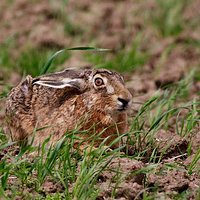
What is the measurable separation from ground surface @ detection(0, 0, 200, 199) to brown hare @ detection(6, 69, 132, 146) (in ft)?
0.62

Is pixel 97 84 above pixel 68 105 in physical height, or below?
above

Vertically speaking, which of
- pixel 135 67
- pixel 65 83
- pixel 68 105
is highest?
pixel 65 83

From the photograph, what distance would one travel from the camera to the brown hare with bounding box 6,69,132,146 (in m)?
7.82

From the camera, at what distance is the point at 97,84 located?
7945 mm

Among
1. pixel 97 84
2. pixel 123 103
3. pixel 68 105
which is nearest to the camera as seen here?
pixel 123 103

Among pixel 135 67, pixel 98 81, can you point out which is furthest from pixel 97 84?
pixel 135 67

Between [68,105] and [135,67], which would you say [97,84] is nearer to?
[68,105]

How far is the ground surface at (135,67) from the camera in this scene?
23.2 feet

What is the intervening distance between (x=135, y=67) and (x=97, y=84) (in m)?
3.12

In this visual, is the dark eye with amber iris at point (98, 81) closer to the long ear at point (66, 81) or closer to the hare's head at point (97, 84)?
the hare's head at point (97, 84)

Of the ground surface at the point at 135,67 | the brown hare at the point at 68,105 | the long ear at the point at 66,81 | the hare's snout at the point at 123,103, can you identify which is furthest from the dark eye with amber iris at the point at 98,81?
the ground surface at the point at 135,67

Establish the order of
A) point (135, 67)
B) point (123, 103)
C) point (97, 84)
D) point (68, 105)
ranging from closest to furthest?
point (123, 103) < point (97, 84) < point (68, 105) < point (135, 67)

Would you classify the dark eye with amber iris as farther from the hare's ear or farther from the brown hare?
the hare's ear

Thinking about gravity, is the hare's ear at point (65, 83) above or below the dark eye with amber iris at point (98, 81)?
below
